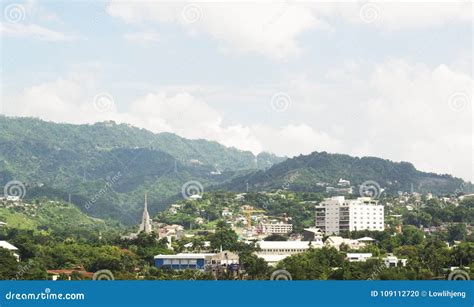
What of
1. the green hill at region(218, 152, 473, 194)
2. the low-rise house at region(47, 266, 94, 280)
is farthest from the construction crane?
the low-rise house at region(47, 266, 94, 280)

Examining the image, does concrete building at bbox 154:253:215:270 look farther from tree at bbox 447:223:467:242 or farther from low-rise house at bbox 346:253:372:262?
tree at bbox 447:223:467:242

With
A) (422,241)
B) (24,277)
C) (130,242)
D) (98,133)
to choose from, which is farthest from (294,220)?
(98,133)

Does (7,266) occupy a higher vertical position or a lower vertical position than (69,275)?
higher

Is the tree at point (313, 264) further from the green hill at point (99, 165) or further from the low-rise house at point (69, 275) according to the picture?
the green hill at point (99, 165)

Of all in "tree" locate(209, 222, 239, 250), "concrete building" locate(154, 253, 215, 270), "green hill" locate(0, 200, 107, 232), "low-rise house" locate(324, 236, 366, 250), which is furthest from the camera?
"green hill" locate(0, 200, 107, 232)

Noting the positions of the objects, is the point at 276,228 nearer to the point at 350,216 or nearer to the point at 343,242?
the point at 350,216

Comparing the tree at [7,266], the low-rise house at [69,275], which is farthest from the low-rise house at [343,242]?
the tree at [7,266]

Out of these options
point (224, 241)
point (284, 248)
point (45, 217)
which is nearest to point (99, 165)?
point (45, 217)

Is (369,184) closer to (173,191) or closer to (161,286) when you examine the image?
(173,191)
